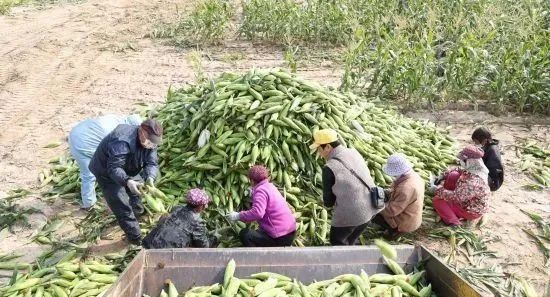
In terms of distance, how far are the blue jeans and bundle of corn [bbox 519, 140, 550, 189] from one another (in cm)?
561

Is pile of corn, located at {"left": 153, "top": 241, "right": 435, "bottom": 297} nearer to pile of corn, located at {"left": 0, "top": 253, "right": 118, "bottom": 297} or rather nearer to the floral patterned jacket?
pile of corn, located at {"left": 0, "top": 253, "right": 118, "bottom": 297}

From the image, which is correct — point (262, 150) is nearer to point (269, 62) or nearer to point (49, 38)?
point (269, 62)

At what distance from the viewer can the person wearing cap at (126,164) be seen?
16.8ft

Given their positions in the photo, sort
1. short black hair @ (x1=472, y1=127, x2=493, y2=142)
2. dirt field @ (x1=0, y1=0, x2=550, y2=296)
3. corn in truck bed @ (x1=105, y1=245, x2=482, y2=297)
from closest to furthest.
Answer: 1. corn in truck bed @ (x1=105, y1=245, x2=482, y2=297)
2. short black hair @ (x1=472, y1=127, x2=493, y2=142)
3. dirt field @ (x1=0, y1=0, x2=550, y2=296)

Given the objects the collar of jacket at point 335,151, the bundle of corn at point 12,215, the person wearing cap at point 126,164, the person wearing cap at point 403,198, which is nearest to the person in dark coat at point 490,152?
the person wearing cap at point 403,198

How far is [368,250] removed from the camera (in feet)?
15.5

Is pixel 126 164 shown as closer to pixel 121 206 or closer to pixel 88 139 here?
pixel 121 206

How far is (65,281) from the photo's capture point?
186 inches

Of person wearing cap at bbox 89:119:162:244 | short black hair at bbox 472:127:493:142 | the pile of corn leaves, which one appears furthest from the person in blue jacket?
short black hair at bbox 472:127:493:142

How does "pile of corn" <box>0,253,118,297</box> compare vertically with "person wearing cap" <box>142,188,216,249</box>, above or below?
below

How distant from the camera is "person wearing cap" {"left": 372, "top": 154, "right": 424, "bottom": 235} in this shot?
18.1ft

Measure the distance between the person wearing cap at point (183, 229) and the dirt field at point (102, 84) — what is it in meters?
1.62

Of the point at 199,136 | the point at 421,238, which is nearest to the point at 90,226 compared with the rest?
the point at 199,136

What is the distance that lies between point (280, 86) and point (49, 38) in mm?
9205
